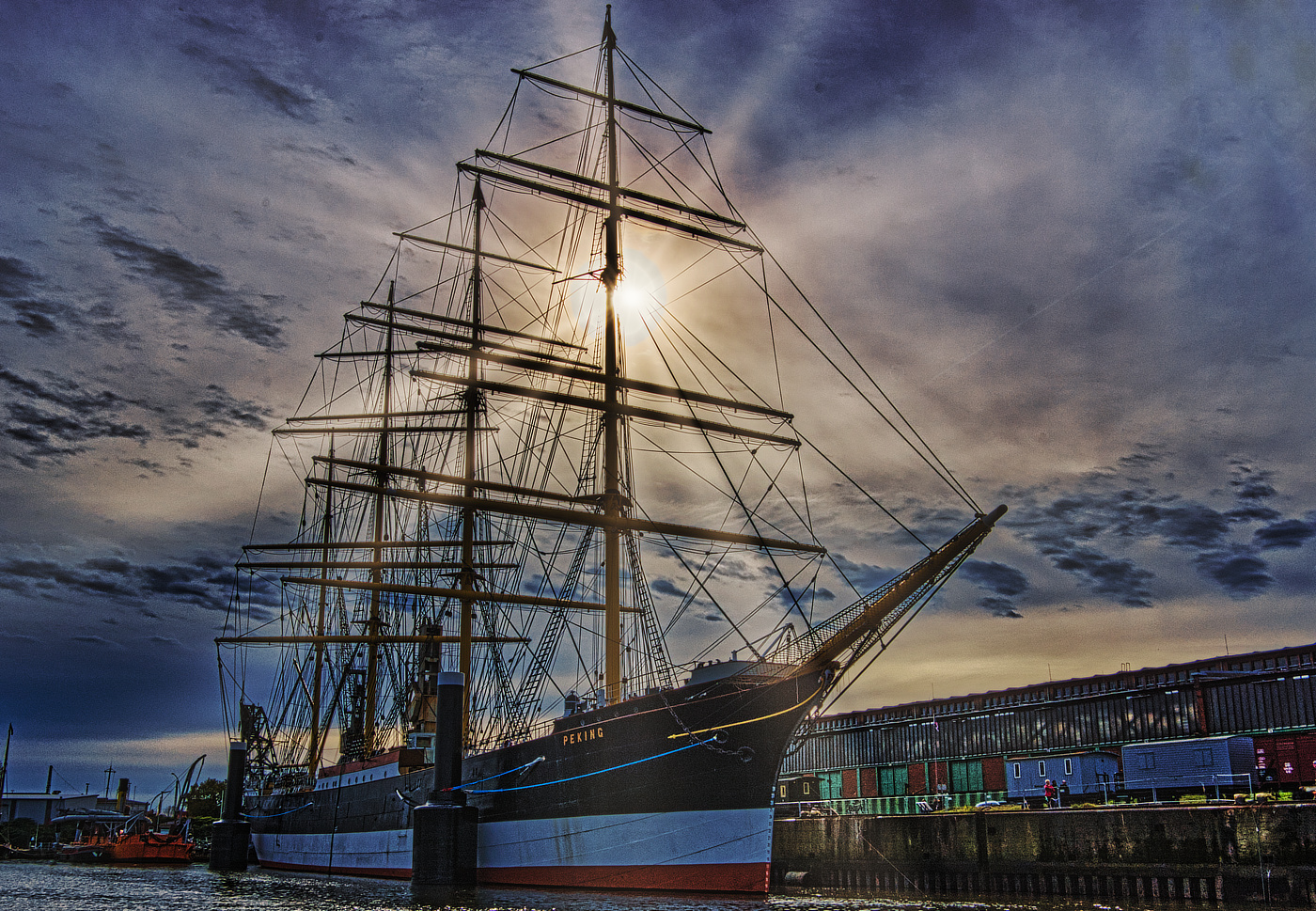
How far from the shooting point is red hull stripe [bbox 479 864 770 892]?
22391 millimetres

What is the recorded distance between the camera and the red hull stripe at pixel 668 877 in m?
22.4

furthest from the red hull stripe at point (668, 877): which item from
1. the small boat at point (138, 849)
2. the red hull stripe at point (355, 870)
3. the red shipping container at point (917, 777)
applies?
the small boat at point (138, 849)

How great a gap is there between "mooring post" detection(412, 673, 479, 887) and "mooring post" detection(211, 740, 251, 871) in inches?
906

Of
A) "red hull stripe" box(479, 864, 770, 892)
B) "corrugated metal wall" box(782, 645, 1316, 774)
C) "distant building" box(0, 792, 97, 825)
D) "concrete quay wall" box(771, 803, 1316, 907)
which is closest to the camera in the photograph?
"concrete quay wall" box(771, 803, 1316, 907)

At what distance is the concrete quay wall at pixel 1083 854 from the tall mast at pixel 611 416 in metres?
10.8

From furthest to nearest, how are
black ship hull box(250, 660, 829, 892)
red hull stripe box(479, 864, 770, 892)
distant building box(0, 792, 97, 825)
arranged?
distant building box(0, 792, 97, 825)
black ship hull box(250, 660, 829, 892)
red hull stripe box(479, 864, 770, 892)

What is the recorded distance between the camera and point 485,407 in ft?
144

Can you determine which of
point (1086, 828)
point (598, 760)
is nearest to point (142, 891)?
point (598, 760)

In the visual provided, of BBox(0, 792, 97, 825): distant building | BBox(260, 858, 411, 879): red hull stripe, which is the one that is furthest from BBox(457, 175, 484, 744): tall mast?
BBox(0, 792, 97, 825): distant building

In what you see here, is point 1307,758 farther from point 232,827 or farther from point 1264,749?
point 232,827

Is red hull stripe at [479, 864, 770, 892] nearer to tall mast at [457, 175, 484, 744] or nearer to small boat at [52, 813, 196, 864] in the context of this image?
tall mast at [457, 175, 484, 744]

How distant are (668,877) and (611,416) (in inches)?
565

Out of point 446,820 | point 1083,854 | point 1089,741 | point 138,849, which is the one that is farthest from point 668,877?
point 138,849

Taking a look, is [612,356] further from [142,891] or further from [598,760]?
[142,891]
